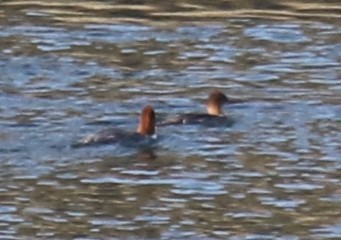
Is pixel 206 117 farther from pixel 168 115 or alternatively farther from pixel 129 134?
pixel 129 134

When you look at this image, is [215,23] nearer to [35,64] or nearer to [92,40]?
[92,40]

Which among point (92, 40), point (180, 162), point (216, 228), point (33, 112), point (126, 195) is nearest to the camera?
point (216, 228)

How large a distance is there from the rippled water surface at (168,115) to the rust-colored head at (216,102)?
8.1 inches

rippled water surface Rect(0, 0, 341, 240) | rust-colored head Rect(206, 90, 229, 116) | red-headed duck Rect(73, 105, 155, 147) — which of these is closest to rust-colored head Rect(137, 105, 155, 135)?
red-headed duck Rect(73, 105, 155, 147)

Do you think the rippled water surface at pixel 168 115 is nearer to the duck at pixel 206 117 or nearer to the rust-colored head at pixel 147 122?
the duck at pixel 206 117

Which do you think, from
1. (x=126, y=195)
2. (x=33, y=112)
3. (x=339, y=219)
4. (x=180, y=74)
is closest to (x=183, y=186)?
(x=126, y=195)

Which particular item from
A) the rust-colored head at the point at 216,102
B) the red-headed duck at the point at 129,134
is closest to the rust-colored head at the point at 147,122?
the red-headed duck at the point at 129,134

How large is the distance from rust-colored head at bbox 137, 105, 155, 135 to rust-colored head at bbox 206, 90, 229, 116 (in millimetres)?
652

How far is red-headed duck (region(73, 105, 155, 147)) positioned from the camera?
15.2 meters

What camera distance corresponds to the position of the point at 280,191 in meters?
13.6

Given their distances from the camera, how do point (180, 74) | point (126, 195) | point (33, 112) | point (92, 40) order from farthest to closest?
point (92, 40)
point (180, 74)
point (33, 112)
point (126, 195)

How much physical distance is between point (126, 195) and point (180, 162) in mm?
1213

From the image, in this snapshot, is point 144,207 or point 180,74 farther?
point 180,74

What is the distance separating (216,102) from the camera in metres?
16.6
